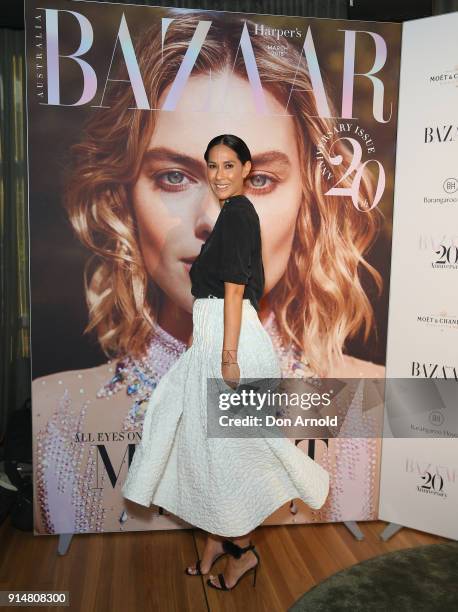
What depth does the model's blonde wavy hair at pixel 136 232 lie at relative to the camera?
257 cm

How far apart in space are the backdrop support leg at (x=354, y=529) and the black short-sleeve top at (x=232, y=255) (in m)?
1.25

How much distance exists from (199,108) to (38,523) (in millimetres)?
1933

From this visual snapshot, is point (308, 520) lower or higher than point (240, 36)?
lower

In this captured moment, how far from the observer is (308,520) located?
2943mm

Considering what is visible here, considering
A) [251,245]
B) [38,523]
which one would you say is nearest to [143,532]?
[38,523]

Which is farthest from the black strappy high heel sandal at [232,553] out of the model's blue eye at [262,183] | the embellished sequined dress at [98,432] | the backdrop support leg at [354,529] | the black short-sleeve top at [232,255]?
the model's blue eye at [262,183]

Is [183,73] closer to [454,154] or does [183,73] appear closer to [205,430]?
[454,154]

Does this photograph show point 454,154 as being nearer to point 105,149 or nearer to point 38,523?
point 105,149

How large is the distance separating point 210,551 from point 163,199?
1471 millimetres

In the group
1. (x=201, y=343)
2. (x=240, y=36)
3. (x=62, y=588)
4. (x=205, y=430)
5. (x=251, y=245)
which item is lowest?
(x=62, y=588)

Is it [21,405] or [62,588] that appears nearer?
[62,588]

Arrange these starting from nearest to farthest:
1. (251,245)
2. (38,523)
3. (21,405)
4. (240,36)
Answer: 1. (251,245)
2. (240,36)
3. (38,523)
4. (21,405)

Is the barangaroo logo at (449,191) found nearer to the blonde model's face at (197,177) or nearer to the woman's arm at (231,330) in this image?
the blonde model's face at (197,177)

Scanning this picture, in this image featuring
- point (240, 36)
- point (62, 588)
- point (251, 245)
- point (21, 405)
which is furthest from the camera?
point (21, 405)
